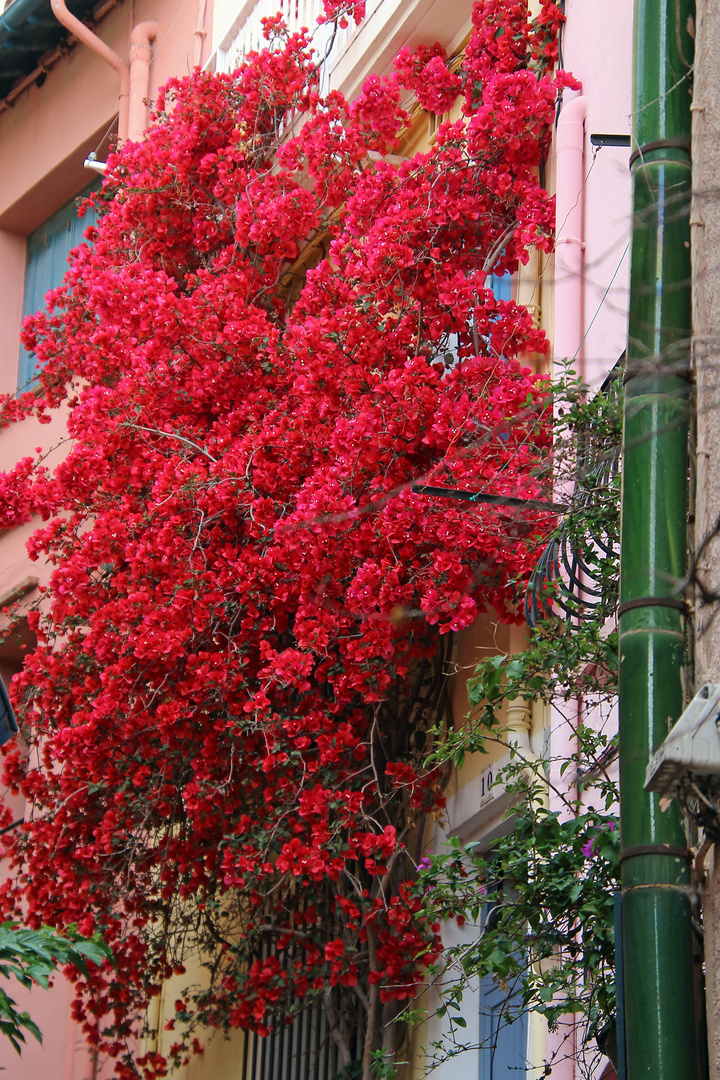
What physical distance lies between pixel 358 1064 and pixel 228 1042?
1.99 meters

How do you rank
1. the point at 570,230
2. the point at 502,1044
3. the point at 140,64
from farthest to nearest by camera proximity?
1. the point at 140,64
2. the point at 570,230
3. the point at 502,1044

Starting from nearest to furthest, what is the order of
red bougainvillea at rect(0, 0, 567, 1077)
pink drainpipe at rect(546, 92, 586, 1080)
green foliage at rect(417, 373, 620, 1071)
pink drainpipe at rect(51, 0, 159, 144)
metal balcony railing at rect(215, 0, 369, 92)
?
green foliage at rect(417, 373, 620, 1071) → pink drainpipe at rect(546, 92, 586, 1080) → red bougainvillea at rect(0, 0, 567, 1077) → metal balcony railing at rect(215, 0, 369, 92) → pink drainpipe at rect(51, 0, 159, 144)

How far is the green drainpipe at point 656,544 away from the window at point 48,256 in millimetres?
10872

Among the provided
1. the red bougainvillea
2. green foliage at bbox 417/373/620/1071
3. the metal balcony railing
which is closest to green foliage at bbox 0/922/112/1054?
green foliage at bbox 417/373/620/1071

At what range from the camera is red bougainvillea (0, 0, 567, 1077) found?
23.6 feet

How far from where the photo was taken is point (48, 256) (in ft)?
48.9

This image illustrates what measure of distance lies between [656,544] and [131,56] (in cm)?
1145

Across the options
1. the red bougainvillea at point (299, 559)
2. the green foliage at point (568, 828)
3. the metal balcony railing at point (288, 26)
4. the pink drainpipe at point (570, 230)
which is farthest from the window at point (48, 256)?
the green foliage at point (568, 828)

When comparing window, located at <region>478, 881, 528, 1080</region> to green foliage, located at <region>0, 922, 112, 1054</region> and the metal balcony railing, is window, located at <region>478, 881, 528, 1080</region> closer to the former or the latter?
green foliage, located at <region>0, 922, 112, 1054</region>

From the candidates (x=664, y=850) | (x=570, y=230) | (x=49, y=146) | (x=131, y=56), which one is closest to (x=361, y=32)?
(x=570, y=230)

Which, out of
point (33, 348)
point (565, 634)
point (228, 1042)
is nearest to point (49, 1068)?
point (228, 1042)

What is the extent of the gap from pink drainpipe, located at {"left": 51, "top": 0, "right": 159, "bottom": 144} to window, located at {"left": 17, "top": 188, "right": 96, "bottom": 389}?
46.4 inches

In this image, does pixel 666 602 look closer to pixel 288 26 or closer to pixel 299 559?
pixel 299 559

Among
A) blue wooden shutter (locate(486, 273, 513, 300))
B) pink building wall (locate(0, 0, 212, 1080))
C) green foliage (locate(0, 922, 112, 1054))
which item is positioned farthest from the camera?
pink building wall (locate(0, 0, 212, 1080))
